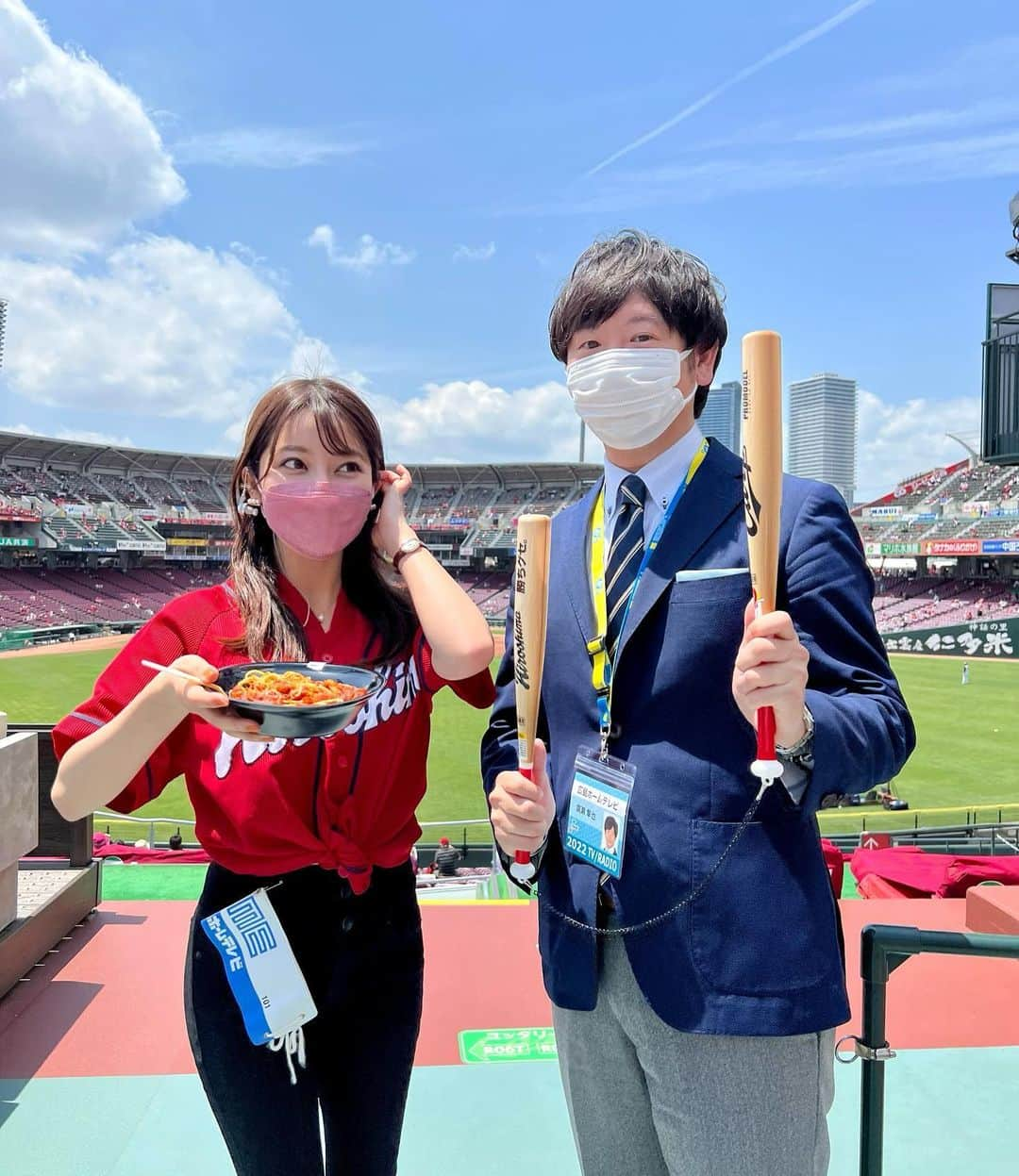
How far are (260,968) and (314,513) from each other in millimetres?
1004

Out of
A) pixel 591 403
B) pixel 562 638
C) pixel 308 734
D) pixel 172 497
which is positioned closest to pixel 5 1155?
pixel 308 734

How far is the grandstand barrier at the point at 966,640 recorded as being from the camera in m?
38.8

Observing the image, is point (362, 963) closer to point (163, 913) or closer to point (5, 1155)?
point (5, 1155)

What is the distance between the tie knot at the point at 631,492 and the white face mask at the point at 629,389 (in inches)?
4.0

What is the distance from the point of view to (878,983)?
195cm

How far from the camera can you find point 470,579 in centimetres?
7062

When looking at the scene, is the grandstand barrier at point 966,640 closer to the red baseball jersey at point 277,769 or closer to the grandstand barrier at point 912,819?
the grandstand barrier at point 912,819

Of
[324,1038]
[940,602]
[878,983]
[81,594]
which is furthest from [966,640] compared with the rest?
[81,594]

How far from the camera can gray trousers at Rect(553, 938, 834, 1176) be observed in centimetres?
153

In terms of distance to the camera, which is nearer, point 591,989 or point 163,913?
point 591,989

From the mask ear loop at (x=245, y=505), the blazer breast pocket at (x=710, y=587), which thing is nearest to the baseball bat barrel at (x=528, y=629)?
the blazer breast pocket at (x=710, y=587)

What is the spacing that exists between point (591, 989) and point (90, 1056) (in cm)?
290

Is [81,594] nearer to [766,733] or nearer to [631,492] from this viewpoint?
[631,492]

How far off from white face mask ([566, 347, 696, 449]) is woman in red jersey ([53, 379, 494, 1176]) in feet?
1.71
